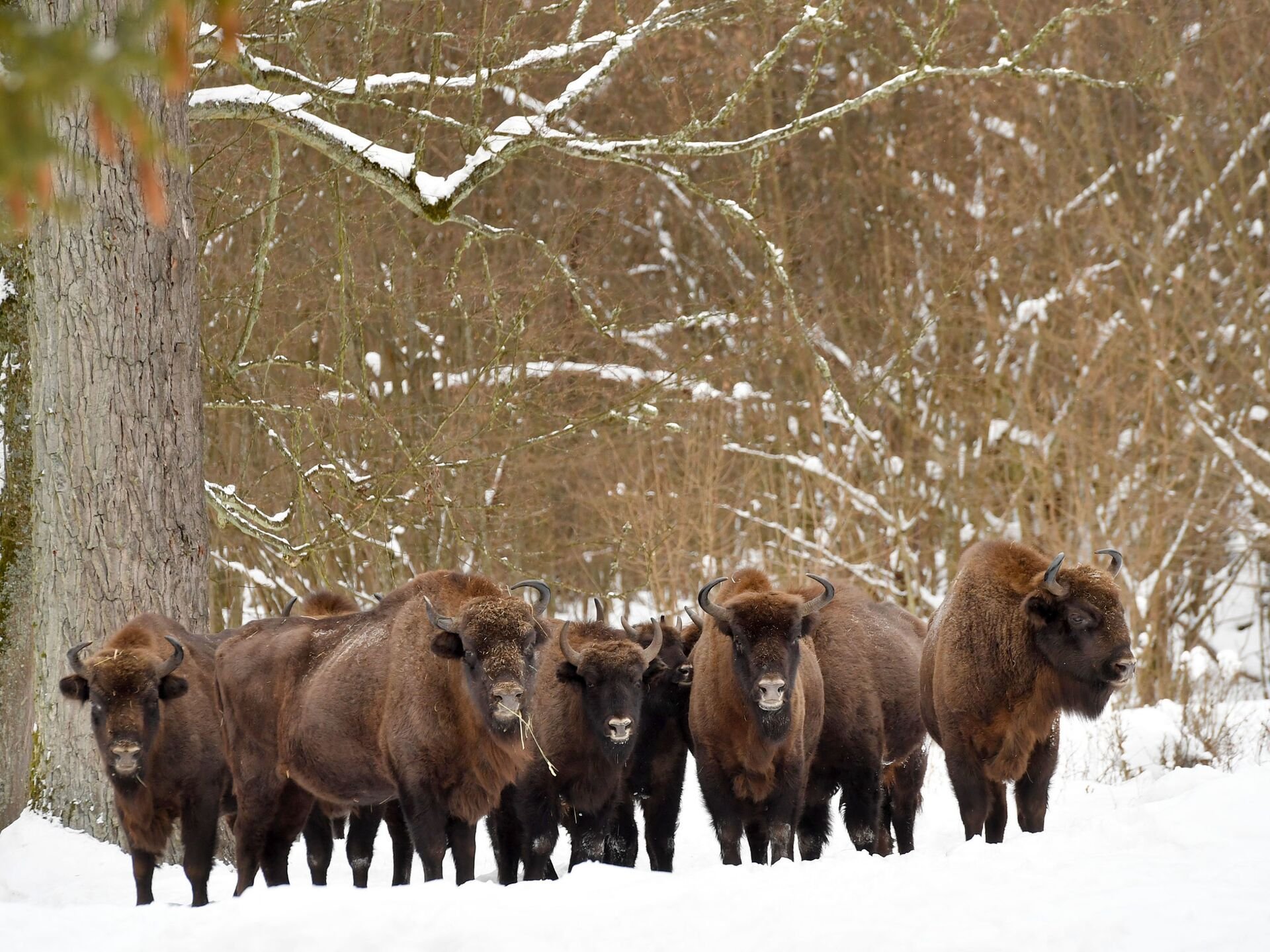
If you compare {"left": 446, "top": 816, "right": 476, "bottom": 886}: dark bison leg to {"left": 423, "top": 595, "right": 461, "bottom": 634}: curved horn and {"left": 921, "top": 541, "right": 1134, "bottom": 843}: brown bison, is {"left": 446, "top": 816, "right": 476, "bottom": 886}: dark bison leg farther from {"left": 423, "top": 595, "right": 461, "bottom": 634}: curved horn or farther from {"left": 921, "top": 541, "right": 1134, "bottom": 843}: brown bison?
{"left": 921, "top": 541, "right": 1134, "bottom": 843}: brown bison

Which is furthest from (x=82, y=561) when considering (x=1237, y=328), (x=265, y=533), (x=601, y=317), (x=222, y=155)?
(x=1237, y=328)

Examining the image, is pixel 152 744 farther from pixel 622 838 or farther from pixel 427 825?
pixel 622 838

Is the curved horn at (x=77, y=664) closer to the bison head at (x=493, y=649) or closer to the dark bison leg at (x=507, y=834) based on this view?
the bison head at (x=493, y=649)

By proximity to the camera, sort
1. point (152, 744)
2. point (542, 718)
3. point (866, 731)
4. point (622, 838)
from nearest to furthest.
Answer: point (152, 744), point (542, 718), point (866, 731), point (622, 838)

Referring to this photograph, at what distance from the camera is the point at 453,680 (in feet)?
28.1

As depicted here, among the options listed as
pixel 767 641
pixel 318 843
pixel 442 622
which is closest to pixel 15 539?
pixel 318 843

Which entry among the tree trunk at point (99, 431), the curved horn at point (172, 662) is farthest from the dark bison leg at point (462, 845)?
the tree trunk at point (99, 431)

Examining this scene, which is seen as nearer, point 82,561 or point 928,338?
point 82,561

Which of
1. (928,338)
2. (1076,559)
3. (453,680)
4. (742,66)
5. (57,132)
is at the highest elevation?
(742,66)

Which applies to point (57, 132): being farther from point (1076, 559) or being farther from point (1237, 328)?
point (1237, 328)

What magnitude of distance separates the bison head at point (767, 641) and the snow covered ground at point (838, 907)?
1.40 meters

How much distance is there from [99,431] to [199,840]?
3072 mm

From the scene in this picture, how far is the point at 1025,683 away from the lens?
9.00 meters

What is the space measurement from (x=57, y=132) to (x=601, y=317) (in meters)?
13.0
